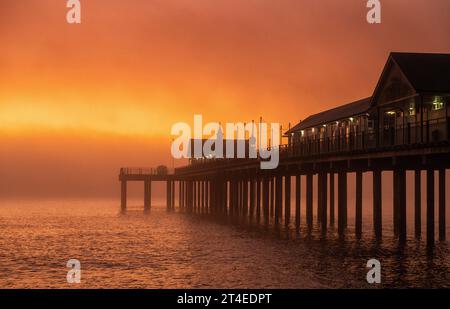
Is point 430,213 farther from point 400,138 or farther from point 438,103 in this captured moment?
point 438,103

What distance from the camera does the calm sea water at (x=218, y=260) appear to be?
1189 inches

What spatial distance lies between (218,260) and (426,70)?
1694cm

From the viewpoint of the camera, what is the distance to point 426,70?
1661 inches

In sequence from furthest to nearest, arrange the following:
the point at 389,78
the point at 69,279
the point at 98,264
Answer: the point at 389,78 → the point at 98,264 → the point at 69,279

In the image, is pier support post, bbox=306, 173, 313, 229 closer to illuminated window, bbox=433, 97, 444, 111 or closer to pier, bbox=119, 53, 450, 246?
pier, bbox=119, 53, 450, 246

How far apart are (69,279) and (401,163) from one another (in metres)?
18.1

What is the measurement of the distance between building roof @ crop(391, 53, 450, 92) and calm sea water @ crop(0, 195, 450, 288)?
30.9 ft

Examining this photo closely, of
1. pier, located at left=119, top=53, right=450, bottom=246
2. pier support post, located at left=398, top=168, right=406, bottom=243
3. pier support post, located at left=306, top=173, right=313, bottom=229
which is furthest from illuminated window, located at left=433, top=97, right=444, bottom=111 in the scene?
pier support post, located at left=306, top=173, right=313, bottom=229

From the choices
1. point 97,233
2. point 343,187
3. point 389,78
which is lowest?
point 97,233

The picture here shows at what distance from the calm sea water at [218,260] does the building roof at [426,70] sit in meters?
9.43

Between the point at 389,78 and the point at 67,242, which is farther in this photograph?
the point at 67,242
